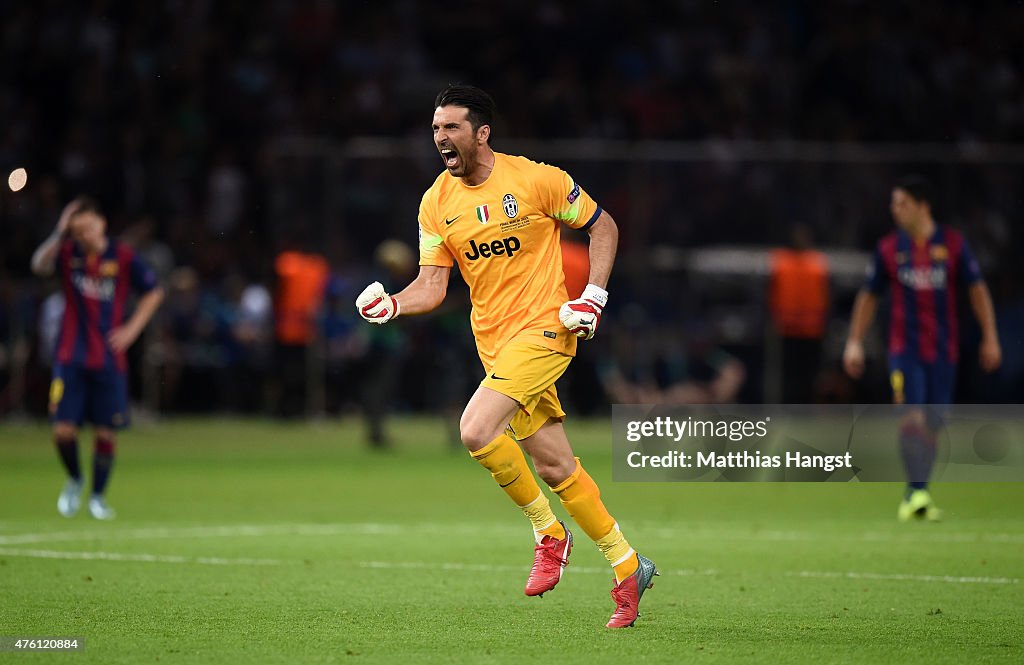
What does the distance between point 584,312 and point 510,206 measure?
0.77m

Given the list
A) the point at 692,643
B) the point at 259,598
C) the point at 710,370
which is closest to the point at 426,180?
the point at 710,370

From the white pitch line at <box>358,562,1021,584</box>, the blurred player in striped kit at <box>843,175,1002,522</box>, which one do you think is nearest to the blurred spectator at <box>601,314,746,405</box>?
the blurred player in striped kit at <box>843,175,1002,522</box>

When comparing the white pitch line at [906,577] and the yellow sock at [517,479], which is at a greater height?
the yellow sock at [517,479]

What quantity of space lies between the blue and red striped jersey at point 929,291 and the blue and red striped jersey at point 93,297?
623 cm

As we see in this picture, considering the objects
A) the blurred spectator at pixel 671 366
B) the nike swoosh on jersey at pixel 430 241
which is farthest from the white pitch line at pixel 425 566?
the blurred spectator at pixel 671 366

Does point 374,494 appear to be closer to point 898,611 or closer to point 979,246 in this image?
point 898,611

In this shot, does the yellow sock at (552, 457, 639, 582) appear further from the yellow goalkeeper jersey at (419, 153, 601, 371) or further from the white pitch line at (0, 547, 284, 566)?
the white pitch line at (0, 547, 284, 566)

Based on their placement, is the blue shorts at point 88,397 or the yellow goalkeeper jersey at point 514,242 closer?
the yellow goalkeeper jersey at point 514,242

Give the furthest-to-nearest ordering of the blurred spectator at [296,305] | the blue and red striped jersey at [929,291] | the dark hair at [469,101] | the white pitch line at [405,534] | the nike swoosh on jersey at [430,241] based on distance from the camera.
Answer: the blurred spectator at [296,305], the blue and red striped jersey at [929,291], the white pitch line at [405,534], the nike swoosh on jersey at [430,241], the dark hair at [469,101]

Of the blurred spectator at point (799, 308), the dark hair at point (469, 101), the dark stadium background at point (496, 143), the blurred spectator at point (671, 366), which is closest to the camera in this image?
the dark hair at point (469, 101)

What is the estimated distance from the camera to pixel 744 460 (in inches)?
650

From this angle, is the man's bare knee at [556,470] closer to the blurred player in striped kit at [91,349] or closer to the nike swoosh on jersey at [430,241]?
the nike swoosh on jersey at [430,241]

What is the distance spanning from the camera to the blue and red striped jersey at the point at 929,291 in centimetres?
1285

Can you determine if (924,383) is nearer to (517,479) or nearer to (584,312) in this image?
(517,479)
